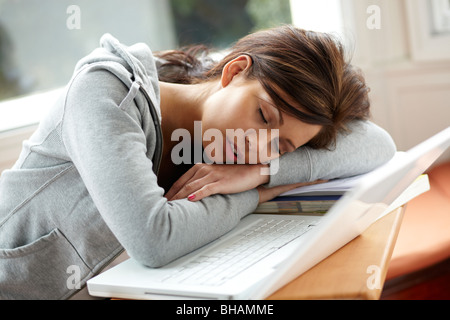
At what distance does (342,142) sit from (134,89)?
0.49 m

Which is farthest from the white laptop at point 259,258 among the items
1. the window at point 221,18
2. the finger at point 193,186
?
the window at point 221,18

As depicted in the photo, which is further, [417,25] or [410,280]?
[417,25]

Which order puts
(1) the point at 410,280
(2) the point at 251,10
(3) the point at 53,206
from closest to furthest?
(3) the point at 53,206, (1) the point at 410,280, (2) the point at 251,10

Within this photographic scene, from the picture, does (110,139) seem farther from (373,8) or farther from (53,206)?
(373,8)

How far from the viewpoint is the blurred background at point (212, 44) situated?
2.16m

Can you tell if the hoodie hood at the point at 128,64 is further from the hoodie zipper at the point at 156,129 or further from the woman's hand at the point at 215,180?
the woman's hand at the point at 215,180

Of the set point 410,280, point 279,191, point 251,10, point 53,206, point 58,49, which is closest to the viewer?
point 53,206

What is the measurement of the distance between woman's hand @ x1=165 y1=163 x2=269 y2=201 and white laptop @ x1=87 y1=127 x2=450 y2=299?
0.31 ft

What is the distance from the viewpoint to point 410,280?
5.13 ft

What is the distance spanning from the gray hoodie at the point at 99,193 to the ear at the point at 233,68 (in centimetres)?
16
